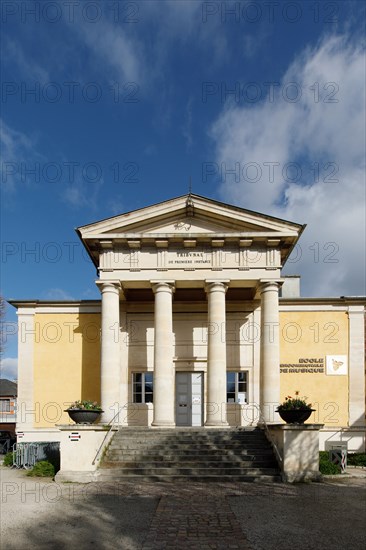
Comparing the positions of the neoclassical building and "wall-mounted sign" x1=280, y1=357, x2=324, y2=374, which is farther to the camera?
"wall-mounted sign" x1=280, y1=357, x2=324, y2=374

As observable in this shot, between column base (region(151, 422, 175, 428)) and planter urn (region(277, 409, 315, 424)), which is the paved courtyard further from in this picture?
column base (region(151, 422, 175, 428))

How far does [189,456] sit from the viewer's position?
56.1 ft

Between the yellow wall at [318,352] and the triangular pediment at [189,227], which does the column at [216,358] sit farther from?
the yellow wall at [318,352]

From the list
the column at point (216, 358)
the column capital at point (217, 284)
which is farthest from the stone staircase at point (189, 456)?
the column capital at point (217, 284)

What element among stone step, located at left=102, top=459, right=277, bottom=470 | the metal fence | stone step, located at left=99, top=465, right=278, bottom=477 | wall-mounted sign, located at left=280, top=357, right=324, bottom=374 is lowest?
the metal fence

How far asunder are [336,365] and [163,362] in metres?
8.42

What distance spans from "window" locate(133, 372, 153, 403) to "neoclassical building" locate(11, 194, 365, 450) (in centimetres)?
5

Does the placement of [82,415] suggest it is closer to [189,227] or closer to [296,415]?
[296,415]

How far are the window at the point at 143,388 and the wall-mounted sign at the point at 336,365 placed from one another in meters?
8.14

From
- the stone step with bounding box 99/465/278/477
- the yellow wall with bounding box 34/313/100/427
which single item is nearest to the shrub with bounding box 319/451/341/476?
the stone step with bounding box 99/465/278/477

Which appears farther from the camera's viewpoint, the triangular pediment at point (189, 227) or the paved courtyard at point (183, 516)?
the triangular pediment at point (189, 227)

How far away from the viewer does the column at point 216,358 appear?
808 inches

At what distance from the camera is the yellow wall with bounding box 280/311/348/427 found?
2391 cm

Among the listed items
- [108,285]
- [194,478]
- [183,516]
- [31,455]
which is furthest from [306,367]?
[183,516]
